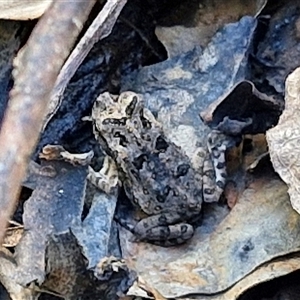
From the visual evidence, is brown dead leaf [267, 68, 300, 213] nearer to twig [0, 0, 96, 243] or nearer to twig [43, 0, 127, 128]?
twig [43, 0, 127, 128]

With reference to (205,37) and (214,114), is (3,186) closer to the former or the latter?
(214,114)

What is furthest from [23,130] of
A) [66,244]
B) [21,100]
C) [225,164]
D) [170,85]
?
[170,85]

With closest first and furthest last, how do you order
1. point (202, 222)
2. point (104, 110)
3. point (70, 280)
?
point (70, 280), point (202, 222), point (104, 110)

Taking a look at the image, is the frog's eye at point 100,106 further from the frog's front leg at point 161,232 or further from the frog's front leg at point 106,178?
the frog's front leg at point 161,232

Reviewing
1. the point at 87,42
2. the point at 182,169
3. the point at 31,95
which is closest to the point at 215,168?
the point at 182,169

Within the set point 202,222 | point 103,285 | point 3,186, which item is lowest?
point 202,222

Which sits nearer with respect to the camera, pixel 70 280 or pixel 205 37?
pixel 70 280

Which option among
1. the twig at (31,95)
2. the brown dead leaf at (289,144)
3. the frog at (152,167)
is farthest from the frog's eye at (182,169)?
the twig at (31,95)
